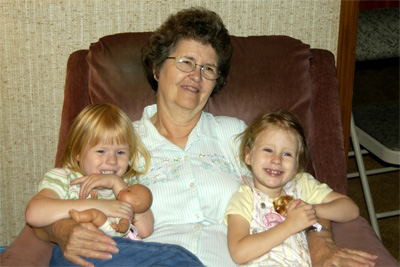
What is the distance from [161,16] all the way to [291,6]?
60cm

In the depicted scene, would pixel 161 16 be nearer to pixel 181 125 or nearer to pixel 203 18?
pixel 203 18

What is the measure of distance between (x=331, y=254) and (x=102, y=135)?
0.83 m

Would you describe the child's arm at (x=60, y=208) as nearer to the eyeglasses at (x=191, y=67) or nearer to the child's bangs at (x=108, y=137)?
the child's bangs at (x=108, y=137)

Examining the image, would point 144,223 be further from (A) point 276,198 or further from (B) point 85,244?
(A) point 276,198

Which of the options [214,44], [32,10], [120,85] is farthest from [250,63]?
[32,10]

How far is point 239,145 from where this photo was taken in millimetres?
2025

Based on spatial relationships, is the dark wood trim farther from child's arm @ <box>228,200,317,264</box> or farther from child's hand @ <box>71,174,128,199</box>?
child's hand @ <box>71,174,128,199</box>

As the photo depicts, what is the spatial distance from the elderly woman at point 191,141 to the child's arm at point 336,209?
7cm

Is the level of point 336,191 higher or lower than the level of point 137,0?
lower

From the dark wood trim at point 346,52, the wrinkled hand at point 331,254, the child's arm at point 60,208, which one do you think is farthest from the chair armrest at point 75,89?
the dark wood trim at point 346,52

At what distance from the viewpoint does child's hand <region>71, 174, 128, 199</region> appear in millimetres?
1765

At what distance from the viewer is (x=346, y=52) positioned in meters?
2.61

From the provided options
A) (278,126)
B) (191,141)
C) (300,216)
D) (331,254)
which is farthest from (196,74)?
(331,254)

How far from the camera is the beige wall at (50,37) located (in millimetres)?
2373
